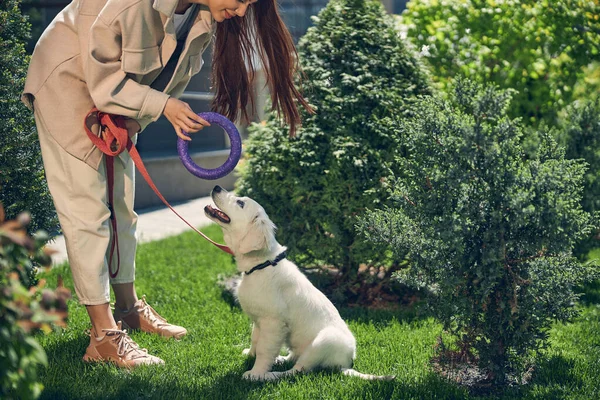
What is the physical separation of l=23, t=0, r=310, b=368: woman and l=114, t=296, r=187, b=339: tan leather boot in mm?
481

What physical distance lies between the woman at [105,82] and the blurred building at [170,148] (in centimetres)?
534

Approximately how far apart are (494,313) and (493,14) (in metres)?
4.09

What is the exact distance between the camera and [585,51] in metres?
6.81

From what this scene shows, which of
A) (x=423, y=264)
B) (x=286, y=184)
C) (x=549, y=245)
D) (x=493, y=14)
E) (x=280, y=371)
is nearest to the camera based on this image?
(x=549, y=245)

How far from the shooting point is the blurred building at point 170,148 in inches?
377

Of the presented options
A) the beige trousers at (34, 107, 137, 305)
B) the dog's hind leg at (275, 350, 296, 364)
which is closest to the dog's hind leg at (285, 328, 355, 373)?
the dog's hind leg at (275, 350, 296, 364)

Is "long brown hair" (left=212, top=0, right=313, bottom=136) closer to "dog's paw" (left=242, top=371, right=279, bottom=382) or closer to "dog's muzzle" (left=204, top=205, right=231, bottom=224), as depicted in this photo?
"dog's muzzle" (left=204, top=205, right=231, bottom=224)

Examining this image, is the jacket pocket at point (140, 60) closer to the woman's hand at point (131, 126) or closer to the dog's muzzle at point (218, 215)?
the woman's hand at point (131, 126)

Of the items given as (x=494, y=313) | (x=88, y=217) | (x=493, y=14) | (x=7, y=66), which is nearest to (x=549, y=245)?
(x=494, y=313)

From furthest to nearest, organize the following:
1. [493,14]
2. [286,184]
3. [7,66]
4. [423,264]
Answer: [493,14] → [286,184] → [7,66] → [423,264]

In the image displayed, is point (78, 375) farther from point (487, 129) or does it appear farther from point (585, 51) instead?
point (585, 51)

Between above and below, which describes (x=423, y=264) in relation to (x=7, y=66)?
below

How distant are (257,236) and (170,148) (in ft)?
26.2

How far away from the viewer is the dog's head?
11.7 feet
